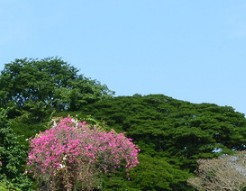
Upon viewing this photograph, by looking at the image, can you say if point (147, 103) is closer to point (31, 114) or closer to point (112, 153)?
point (31, 114)

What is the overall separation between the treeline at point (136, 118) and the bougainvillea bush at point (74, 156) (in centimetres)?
376

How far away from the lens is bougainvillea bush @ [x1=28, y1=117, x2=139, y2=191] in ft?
47.6

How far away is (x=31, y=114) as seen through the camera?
28.0 meters

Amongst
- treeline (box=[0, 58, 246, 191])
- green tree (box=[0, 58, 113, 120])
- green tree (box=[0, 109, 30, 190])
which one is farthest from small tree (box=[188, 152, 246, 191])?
green tree (box=[0, 58, 113, 120])

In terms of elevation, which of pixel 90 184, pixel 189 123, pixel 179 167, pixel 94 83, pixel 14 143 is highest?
pixel 94 83

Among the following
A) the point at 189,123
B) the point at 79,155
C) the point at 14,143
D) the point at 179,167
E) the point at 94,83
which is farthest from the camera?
the point at 94,83

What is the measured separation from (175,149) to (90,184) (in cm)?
1010

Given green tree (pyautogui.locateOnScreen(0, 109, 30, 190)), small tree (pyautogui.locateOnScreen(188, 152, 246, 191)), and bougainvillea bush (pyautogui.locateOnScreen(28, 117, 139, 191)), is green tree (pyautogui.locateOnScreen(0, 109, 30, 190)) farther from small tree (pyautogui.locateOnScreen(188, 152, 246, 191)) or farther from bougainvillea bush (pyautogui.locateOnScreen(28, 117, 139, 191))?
small tree (pyautogui.locateOnScreen(188, 152, 246, 191))

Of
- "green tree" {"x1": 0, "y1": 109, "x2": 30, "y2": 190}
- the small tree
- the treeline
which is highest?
the treeline

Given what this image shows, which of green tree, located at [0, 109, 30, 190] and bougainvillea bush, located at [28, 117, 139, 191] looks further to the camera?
green tree, located at [0, 109, 30, 190]

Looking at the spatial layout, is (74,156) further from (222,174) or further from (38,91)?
(38,91)

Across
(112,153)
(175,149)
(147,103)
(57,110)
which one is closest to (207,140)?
(175,149)

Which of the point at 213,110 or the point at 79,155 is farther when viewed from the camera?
the point at 213,110

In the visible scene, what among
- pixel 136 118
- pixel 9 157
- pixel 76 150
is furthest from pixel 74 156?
pixel 136 118
